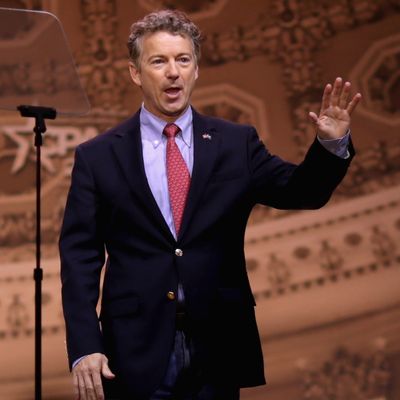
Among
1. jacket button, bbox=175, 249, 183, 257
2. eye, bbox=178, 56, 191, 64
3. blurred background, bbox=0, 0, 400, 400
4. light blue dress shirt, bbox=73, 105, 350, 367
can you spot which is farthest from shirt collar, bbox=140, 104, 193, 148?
blurred background, bbox=0, 0, 400, 400

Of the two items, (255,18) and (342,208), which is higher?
(255,18)

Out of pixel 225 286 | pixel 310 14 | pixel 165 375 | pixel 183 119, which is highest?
pixel 310 14

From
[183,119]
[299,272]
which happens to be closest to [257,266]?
[299,272]

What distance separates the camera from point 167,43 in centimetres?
210

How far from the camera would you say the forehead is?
2.10m

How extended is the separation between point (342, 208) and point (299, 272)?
12.7 inches

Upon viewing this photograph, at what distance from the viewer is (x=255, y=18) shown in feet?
13.5

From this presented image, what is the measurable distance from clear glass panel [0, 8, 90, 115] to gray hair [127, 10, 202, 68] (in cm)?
91

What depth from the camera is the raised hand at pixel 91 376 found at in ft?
6.25

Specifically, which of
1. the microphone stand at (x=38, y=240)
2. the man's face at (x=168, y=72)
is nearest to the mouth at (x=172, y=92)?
the man's face at (x=168, y=72)

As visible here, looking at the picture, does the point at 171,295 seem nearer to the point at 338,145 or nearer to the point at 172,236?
the point at 172,236

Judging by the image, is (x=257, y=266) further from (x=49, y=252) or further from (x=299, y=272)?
(x=49, y=252)

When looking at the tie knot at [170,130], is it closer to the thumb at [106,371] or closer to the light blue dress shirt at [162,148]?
the light blue dress shirt at [162,148]

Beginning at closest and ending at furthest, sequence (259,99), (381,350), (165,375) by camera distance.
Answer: (165,375) → (381,350) → (259,99)
